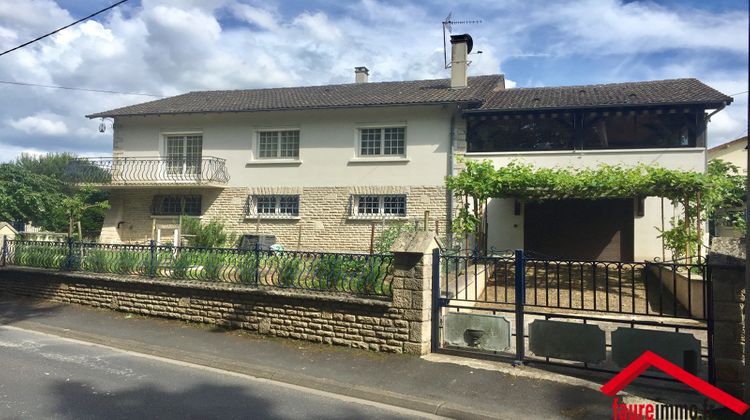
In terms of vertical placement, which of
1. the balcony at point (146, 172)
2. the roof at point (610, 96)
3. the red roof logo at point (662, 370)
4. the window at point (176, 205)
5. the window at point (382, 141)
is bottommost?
the red roof logo at point (662, 370)

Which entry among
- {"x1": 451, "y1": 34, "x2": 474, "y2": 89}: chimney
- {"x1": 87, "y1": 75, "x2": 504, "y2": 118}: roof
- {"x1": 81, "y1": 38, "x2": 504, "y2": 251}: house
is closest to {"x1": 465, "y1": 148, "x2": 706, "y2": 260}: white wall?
{"x1": 81, "y1": 38, "x2": 504, "y2": 251}: house

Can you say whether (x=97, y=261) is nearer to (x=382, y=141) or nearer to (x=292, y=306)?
(x=292, y=306)

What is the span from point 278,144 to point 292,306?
40.5ft

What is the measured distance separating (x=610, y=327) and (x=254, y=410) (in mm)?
6546

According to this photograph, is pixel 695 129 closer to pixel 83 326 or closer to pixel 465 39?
pixel 465 39

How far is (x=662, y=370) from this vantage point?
5.59 m

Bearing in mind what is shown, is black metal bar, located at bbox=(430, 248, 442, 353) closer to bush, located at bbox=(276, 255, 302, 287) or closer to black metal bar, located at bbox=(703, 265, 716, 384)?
bush, located at bbox=(276, 255, 302, 287)

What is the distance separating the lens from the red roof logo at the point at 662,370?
16.1ft

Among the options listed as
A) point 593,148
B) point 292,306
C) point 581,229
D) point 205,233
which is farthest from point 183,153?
point 593,148

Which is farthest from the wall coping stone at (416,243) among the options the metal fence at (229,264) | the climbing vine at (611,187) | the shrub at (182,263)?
the climbing vine at (611,187)

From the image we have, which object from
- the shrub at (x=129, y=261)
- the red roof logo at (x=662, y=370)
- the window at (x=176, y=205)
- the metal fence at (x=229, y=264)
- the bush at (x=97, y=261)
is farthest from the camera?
the window at (x=176, y=205)

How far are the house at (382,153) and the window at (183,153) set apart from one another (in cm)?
5

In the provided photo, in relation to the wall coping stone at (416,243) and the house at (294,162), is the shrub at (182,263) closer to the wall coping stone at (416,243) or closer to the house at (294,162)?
the wall coping stone at (416,243)

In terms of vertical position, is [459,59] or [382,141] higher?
[459,59]
